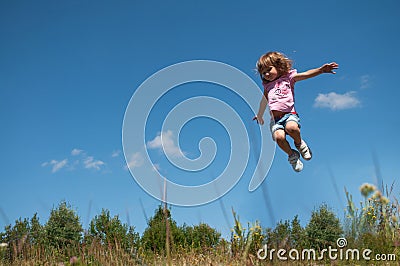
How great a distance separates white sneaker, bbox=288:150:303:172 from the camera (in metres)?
6.24

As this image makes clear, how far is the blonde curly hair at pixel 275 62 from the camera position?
21.8 ft

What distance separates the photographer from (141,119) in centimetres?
629

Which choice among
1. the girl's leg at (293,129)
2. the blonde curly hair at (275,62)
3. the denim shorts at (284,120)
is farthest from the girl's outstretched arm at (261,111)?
the girl's leg at (293,129)

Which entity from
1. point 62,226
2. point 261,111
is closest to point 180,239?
point 62,226

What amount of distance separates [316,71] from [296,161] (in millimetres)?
1490

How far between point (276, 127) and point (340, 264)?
83.3 inches

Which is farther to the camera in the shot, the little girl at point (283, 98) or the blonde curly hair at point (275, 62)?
the blonde curly hair at point (275, 62)

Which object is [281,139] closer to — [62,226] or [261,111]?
[261,111]

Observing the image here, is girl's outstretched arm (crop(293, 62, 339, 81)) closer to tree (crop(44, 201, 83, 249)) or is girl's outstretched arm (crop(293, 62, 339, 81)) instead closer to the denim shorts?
the denim shorts

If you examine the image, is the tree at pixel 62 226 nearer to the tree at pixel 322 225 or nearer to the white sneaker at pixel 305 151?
the tree at pixel 322 225

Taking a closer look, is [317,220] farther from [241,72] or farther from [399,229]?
[241,72]

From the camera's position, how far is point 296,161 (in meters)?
6.25

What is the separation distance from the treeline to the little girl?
1202 mm

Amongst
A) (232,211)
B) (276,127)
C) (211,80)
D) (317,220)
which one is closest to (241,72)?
(211,80)
